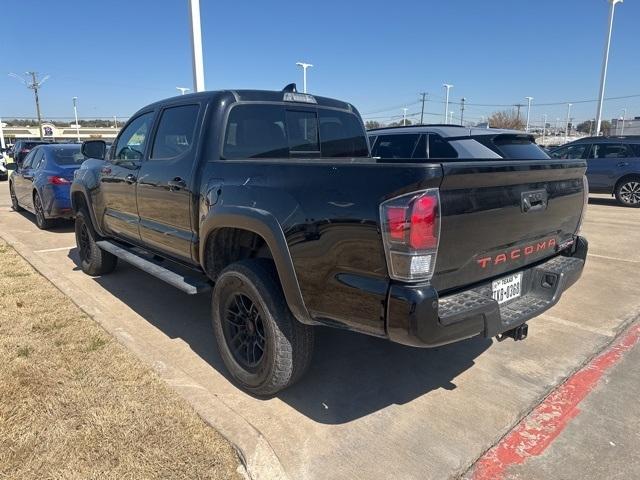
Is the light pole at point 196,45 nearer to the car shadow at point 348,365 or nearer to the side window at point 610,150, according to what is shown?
the car shadow at point 348,365

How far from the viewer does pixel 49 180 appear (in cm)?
818

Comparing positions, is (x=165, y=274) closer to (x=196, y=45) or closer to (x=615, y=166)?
(x=196, y=45)

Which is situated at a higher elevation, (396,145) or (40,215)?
(396,145)

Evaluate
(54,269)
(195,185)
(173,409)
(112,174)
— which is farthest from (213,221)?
(54,269)

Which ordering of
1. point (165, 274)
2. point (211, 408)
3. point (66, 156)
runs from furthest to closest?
1. point (66, 156)
2. point (165, 274)
3. point (211, 408)

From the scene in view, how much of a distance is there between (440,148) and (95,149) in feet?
15.9

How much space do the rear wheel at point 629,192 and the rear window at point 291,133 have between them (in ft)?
36.0

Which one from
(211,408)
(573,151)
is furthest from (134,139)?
(573,151)

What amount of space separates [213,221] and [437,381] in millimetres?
1928

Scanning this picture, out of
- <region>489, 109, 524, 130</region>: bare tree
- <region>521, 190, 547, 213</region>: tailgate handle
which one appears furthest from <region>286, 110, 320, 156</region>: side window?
<region>489, 109, 524, 130</region>: bare tree

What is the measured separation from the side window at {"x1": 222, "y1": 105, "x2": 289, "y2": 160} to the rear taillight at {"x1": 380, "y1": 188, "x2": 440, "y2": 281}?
1731 mm

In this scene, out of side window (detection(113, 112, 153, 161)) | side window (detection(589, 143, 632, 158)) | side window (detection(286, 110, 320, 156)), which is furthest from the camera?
side window (detection(589, 143, 632, 158))

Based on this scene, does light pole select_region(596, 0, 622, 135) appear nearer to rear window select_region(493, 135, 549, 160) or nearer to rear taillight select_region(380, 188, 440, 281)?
rear window select_region(493, 135, 549, 160)

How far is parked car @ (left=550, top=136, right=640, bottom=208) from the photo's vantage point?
492 inches
